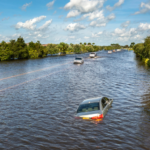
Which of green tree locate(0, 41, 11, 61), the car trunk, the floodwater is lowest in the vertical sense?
the floodwater

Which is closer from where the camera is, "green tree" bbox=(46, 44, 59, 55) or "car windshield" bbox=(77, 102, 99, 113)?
"car windshield" bbox=(77, 102, 99, 113)

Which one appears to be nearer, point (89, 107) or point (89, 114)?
point (89, 114)

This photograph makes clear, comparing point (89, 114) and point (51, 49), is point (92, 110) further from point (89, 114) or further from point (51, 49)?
point (51, 49)

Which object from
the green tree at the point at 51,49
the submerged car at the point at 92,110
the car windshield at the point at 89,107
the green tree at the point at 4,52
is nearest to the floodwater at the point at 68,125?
the submerged car at the point at 92,110

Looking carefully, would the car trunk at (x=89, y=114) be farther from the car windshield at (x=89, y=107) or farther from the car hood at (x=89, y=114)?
the car windshield at (x=89, y=107)

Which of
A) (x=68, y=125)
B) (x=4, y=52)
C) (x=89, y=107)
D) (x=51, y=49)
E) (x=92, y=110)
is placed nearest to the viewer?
(x=92, y=110)

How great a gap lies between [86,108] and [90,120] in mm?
894

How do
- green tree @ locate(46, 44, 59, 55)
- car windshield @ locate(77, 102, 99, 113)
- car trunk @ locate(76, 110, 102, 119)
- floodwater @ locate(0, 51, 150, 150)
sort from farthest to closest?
green tree @ locate(46, 44, 59, 55)
car windshield @ locate(77, 102, 99, 113)
car trunk @ locate(76, 110, 102, 119)
floodwater @ locate(0, 51, 150, 150)

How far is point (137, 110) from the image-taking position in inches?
693

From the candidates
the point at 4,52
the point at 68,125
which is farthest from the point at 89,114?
the point at 4,52

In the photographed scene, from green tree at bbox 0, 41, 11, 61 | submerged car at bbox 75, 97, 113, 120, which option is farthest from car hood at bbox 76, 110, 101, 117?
green tree at bbox 0, 41, 11, 61

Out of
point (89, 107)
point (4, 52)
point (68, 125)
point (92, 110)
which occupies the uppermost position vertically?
point (4, 52)

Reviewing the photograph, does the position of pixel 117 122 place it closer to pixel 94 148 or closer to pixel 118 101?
pixel 94 148

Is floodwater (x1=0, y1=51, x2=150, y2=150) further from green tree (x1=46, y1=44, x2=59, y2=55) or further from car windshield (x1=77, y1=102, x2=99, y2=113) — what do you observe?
green tree (x1=46, y1=44, x2=59, y2=55)
